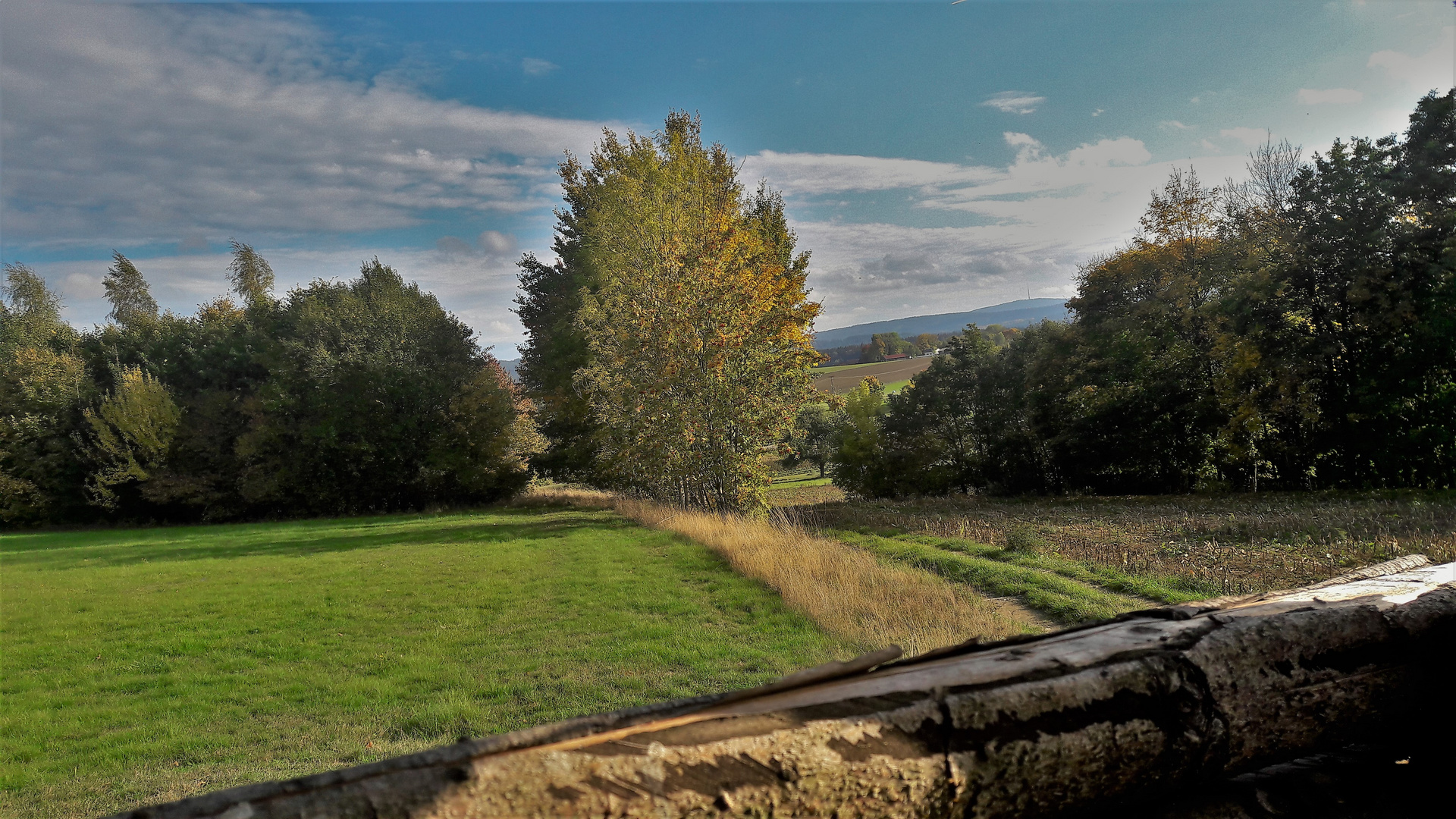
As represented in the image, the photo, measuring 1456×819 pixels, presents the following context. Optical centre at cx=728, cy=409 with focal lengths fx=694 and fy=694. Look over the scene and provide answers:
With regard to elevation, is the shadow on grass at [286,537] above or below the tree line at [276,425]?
below

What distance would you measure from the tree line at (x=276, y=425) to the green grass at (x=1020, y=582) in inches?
822

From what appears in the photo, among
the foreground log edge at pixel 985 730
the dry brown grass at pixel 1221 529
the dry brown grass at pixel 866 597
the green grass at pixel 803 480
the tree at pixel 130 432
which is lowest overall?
the green grass at pixel 803 480

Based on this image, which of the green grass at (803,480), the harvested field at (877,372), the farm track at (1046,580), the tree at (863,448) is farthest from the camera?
the harvested field at (877,372)

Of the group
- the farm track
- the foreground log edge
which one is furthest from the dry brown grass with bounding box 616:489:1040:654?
the foreground log edge

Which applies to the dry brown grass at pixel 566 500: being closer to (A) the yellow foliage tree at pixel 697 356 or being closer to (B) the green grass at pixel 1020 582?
(A) the yellow foliage tree at pixel 697 356

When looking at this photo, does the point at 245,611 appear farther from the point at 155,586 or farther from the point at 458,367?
the point at 458,367

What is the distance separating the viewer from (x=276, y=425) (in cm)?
3030

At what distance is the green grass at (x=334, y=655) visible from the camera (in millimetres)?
5605

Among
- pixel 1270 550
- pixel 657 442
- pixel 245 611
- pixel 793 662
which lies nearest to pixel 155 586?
pixel 245 611

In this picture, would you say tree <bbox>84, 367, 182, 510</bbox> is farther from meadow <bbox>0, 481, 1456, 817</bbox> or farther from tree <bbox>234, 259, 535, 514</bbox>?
meadow <bbox>0, 481, 1456, 817</bbox>

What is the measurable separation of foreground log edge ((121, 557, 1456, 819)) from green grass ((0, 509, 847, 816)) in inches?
202

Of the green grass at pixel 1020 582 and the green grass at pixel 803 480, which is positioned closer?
the green grass at pixel 1020 582

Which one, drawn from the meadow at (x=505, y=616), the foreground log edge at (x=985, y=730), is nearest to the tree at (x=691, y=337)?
the meadow at (x=505, y=616)

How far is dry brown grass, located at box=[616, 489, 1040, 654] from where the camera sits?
24.1 feet
